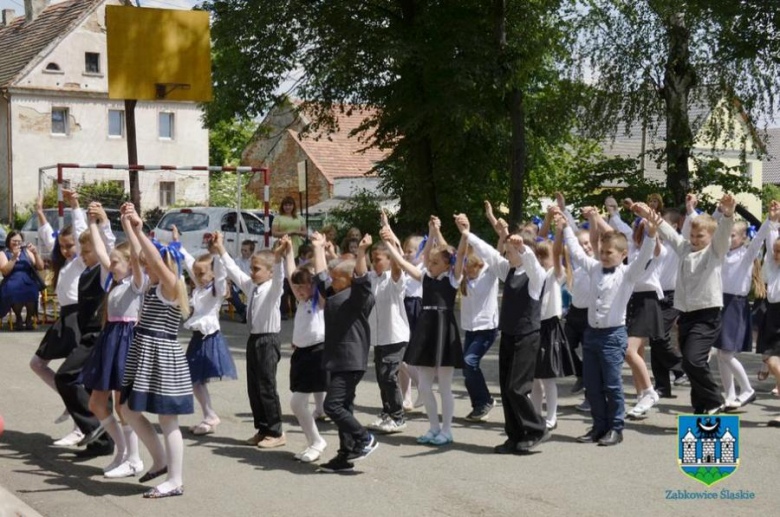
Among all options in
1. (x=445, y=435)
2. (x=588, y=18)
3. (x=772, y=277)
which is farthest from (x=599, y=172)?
(x=445, y=435)

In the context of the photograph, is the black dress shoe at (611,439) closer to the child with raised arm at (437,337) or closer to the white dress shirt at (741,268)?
the child with raised arm at (437,337)

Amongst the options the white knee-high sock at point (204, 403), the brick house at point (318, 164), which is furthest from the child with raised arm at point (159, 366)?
the brick house at point (318, 164)

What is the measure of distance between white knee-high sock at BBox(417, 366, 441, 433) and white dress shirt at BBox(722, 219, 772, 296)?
10.7ft

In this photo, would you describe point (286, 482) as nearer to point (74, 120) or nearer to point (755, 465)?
point (755, 465)

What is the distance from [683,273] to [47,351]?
541cm

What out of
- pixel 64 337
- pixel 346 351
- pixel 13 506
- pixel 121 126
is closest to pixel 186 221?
pixel 64 337

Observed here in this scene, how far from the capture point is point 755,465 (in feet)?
25.6

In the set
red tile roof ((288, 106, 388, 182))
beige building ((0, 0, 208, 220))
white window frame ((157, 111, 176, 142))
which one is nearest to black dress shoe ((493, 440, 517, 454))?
beige building ((0, 0, 208, 220))

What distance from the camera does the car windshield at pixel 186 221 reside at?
24.3 metres

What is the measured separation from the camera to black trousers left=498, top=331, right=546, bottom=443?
8.05 metres

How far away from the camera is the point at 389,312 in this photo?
8.71 metres

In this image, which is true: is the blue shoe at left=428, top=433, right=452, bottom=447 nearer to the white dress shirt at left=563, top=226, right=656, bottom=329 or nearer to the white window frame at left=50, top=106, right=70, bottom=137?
the white dress shirt at left=563, top=226, right=656, bottom=329

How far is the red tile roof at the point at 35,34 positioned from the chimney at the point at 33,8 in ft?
1.20

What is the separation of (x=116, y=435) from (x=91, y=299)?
50.3 inches
